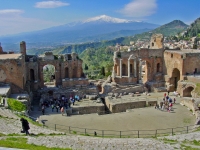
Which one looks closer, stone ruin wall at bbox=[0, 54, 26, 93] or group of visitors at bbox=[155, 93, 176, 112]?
group of visitors at bbox=[155, 93, 176, 112]

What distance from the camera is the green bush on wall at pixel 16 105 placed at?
79.1ft

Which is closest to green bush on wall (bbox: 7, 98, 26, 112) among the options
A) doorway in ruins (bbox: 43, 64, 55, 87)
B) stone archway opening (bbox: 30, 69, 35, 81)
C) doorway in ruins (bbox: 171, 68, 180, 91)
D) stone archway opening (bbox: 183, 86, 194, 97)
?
stone archway opening (bbox: 30, 69, 35, 81)

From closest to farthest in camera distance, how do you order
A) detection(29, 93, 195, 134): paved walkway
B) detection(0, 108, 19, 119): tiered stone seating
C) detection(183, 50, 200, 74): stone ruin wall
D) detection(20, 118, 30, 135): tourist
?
detection(20, 118, 30, 135): tourist → detection(0, 108, 19, 119): tiered stone seating → detection(29, 93, 195, 134): paved walkway → detection(183, 50, 200, 74): stone ruin wall

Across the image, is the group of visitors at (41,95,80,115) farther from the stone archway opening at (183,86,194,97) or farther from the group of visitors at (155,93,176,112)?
the stone archway opening at (183,86,194,97)

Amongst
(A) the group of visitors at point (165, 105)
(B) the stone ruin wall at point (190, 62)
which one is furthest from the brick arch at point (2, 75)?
(B) the stone ruin wall at point (190, 62)

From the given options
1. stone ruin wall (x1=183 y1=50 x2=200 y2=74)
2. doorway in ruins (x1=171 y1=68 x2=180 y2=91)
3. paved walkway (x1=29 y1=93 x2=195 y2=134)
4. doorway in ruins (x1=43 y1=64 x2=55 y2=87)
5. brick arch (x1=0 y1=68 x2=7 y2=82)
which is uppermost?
stone ruin wall (x1=183 y1=50 x2=200 y2=74)

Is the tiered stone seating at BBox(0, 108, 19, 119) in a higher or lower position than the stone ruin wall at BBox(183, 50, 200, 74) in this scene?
lower

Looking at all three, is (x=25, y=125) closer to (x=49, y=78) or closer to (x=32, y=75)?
(x=32, y=75)

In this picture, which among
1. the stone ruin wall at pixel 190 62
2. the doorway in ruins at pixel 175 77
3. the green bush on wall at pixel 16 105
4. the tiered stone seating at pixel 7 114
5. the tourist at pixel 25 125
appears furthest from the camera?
the doorway in ruins at pixel 175 77

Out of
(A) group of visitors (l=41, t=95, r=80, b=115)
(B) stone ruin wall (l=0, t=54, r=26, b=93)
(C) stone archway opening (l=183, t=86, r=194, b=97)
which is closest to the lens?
(A) group of visitors (l=41, t=95, r=80, b=115)

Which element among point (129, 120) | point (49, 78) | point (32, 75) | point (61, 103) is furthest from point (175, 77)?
point (49, 78)

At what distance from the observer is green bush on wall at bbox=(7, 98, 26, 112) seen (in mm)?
24123

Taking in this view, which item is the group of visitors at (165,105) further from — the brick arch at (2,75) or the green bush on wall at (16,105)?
the brick arch at (2,75)

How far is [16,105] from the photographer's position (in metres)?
24.9
